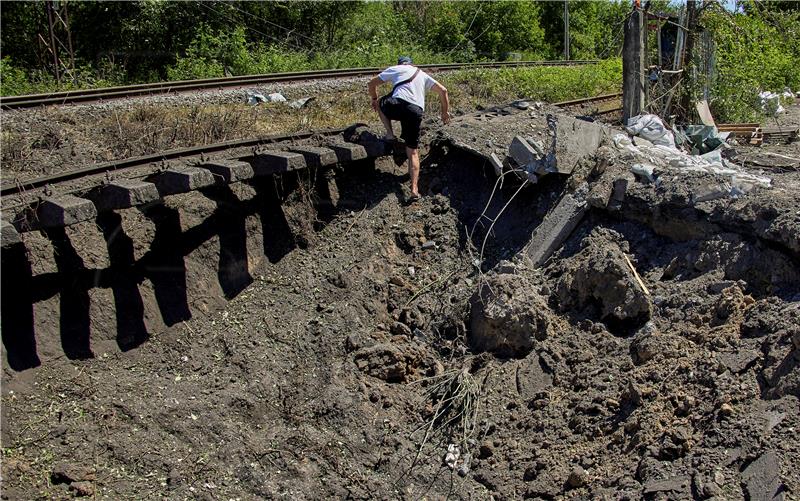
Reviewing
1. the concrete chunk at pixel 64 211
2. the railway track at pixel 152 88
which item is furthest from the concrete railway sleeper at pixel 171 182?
the railway track at pixel 152 88

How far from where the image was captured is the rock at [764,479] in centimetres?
456

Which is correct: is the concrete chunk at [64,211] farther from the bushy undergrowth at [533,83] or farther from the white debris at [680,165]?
the bushy undergrowth at [533,83]

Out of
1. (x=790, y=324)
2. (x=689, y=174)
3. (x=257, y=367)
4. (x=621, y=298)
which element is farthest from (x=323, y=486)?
(x=689, y=174)

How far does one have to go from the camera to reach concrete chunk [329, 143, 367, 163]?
25.0 feet

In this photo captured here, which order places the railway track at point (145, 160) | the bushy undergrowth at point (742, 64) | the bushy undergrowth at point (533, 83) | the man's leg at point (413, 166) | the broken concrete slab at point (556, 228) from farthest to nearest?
the bushy undergrowth at point (533, 83) → the bushy undergrowth at point (742, 64) → the man's leg at point (413, 166) → the broken concrete slab at point (556, 228) → the railway track at point (145, 160)

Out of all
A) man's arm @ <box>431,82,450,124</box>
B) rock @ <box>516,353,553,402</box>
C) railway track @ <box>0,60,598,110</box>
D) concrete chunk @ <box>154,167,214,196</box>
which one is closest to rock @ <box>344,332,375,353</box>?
rock @ <box>516,353,553,402</box>

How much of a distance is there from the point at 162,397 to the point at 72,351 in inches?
33.5

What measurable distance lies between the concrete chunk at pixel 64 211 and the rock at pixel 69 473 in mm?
1811

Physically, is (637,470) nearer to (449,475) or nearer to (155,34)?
(449,475)

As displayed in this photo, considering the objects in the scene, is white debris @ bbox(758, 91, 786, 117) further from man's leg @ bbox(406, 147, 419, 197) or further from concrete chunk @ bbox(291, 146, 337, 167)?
concrete chunk @ bbox(291, 146, 337, 167)

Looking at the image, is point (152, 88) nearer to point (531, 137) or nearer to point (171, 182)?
point (171, 182)

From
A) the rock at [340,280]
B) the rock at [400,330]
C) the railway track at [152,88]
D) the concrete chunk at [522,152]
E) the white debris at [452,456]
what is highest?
the railway track at [152,88]

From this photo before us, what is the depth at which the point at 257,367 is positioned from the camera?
258 inches

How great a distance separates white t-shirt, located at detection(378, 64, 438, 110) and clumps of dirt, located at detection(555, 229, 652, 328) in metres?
2.45
